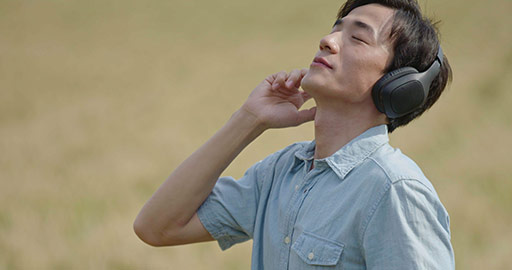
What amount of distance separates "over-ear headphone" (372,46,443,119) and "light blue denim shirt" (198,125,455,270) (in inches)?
3.5

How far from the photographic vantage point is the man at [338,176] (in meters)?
1.80

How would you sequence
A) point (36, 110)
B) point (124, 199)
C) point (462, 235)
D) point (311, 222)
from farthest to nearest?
1. point (36, 110)
2. point (124, 199)
3. point (462, 235)
4. point (311, 222)

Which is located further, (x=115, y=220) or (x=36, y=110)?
(x=36, y=110)

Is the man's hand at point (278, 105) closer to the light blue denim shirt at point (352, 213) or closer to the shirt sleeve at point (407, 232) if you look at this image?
the light blue denim shirt at point (352, 213)

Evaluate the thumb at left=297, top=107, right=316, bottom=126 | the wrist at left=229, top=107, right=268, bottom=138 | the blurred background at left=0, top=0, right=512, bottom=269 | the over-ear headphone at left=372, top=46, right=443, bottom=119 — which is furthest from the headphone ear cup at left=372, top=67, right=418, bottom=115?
the blurred background at left=0, top=0, right=512, bottom=269

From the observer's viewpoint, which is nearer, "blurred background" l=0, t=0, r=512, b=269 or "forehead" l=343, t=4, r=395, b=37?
"forehead" l=343, t=4, r=395, b=37

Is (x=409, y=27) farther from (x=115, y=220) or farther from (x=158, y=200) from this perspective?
(x=115, y=220)

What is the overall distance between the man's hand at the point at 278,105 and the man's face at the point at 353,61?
259mm

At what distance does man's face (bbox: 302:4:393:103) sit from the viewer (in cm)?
210

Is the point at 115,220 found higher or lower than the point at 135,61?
lower

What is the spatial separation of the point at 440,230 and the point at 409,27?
774 mm

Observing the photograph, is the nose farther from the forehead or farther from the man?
the forehead

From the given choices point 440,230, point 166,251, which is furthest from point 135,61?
point 440,230

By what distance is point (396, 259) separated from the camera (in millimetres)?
1738
